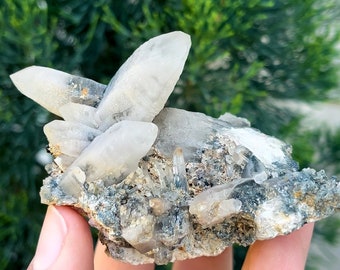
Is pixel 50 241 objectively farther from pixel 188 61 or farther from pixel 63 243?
pixel 188 61

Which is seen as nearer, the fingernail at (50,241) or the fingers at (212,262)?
the fingernail at (50,241)

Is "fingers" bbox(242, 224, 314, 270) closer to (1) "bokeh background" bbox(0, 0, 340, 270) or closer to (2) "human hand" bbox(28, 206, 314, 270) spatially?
(2) "human hand" bbox(28, 206, 314, 270)

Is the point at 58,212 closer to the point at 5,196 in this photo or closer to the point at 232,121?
the point at 232,121

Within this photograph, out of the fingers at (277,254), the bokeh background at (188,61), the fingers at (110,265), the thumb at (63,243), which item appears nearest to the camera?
the thumb at (63,243)

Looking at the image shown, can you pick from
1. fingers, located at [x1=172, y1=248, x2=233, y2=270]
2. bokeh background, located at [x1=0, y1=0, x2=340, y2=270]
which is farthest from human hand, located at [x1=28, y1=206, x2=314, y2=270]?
bokeh background, located at [x1=0, y1=0, x2=340, y2=270]

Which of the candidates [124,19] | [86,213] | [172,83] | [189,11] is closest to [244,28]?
[189,11]

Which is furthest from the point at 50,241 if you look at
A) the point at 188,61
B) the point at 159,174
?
the point at 188,61

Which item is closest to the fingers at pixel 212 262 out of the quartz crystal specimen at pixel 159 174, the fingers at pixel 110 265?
the fingers at pixel 110 265

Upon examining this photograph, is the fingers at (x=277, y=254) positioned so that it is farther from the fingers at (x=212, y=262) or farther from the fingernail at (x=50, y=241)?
the fingernail at (x=50, y=241)
